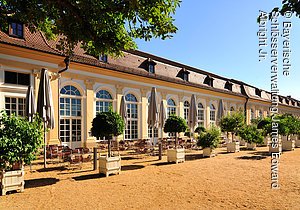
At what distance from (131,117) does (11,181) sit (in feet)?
44.1

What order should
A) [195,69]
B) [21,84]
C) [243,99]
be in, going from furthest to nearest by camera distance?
[243,99]
[195,69]
[21,84]

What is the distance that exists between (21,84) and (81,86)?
383 centimetres

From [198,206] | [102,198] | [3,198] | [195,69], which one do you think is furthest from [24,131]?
[195,69]

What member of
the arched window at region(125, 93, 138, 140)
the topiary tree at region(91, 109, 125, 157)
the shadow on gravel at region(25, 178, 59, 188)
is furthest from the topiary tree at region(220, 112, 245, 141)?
the shadow on gravel at region(25, 178, 59, 188)

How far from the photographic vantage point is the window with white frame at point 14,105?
1237cm

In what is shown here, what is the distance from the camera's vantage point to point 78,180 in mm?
7359

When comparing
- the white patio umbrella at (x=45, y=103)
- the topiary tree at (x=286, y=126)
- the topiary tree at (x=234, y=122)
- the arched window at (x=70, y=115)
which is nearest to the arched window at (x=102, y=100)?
the arched window at (x=70, y=115)

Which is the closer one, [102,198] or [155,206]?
[155,206]

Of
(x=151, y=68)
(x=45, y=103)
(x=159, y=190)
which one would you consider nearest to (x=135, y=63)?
(x=151, y=68)

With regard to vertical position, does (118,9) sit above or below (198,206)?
above

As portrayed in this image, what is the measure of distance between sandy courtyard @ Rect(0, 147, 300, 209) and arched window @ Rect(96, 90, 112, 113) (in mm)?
8283

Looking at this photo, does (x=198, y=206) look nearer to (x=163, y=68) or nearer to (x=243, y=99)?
(x=163, y=68)

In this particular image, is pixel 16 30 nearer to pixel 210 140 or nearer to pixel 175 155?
pixel 175 155

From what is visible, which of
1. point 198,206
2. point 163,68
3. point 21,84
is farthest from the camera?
point 163,68
